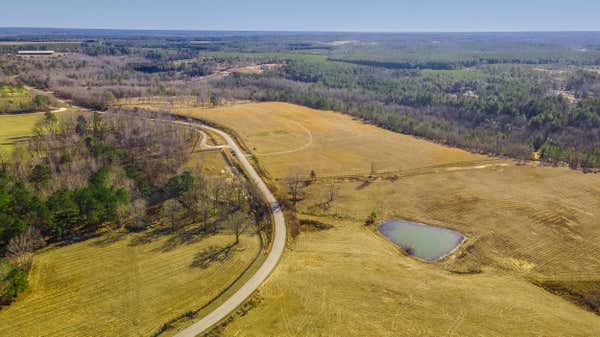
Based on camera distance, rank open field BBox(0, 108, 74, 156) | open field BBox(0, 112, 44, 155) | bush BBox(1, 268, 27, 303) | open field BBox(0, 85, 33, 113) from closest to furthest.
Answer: bush BBox(1, 268, 27, 303) → open field BBox(0, 108, 74, 156) → open field BBox(0, 112, 44, 155) → open field BBox(0, 85, 33, 113)

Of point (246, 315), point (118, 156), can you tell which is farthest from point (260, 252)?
point (118, 156)

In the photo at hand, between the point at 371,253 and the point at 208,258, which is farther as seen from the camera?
the point at 371,253

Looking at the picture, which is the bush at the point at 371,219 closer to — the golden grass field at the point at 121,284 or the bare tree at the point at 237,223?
the golden grass field at the point at 121,284

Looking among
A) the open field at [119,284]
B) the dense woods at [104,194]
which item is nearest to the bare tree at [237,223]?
the dense woods at [104,194]

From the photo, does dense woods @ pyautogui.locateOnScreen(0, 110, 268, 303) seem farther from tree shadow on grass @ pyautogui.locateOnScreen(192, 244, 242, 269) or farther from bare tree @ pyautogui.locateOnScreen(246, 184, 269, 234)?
tree shadow on grass @ pyautogui.locateOnScreen(192, 244, 242, 269)

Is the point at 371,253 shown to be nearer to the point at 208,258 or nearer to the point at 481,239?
the point at 481,239

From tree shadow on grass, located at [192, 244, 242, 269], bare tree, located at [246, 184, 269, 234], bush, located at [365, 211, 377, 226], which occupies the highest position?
bare tree, located at [246, 184, 269, 234]

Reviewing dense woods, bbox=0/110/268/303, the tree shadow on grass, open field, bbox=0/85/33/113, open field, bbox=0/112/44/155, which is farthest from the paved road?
open field, bbox=0/85/33/113
